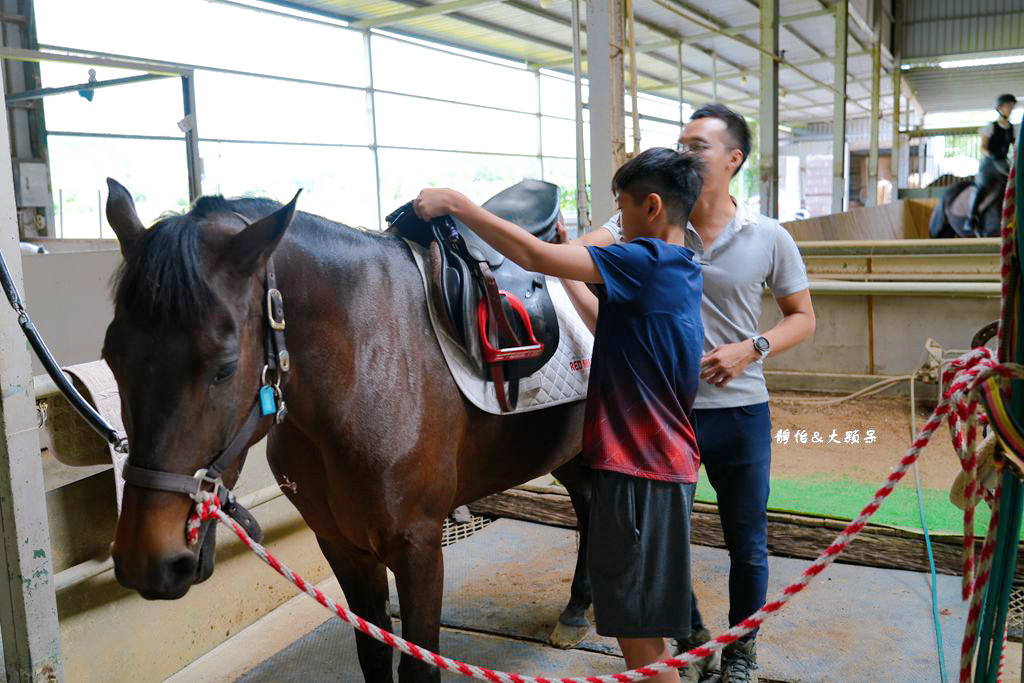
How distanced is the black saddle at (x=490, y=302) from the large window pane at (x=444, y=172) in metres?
9.67

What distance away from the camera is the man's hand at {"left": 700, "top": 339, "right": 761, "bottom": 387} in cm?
175

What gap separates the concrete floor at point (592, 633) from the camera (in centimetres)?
229

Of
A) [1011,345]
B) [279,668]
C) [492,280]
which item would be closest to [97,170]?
[279,668]

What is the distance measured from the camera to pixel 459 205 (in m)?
1.42

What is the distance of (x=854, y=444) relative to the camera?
162 inches

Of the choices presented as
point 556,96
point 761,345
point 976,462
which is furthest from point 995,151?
point 556,96

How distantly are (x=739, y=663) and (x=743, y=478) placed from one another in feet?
1.61

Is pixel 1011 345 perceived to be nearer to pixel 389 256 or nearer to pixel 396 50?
pixel 389 256

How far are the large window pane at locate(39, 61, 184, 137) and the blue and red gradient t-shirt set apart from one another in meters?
7.43

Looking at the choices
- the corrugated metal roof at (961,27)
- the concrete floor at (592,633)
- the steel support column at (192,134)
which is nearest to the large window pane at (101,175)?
the steel support column at (192,134)

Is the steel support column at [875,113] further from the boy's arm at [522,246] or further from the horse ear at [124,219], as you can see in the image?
the horse ear at [124,219]

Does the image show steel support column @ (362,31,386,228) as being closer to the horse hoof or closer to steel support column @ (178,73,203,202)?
steel support column @ (178,73,203,202)

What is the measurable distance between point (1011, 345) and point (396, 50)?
1263cm

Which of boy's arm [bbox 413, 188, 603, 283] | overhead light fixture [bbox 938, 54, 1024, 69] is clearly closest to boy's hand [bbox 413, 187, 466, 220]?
boy's arm [bbox 413, 188, 603, 283]
